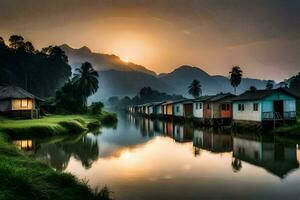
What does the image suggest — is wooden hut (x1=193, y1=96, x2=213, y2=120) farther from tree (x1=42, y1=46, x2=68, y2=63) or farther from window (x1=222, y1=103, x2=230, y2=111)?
tree (x1=42, y1=46, x2=68, y2=63)

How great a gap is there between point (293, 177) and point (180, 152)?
469 inches

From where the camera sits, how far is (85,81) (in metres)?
89.0

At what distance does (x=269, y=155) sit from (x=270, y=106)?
63.5ft

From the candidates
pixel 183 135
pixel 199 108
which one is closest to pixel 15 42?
pixel 199 108

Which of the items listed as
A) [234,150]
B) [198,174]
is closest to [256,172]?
[198,174]

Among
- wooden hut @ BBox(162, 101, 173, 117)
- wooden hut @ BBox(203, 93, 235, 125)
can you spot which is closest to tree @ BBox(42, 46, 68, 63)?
wooden hut @ BBox(162, 101, 173, 117)

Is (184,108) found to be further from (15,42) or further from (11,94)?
(15,42)

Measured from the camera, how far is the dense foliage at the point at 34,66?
125 metres

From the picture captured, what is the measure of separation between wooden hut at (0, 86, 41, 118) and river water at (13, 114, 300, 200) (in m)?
23.3

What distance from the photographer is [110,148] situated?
3216cm

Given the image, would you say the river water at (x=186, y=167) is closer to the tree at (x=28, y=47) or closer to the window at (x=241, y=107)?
the window at (x=241, y=107)

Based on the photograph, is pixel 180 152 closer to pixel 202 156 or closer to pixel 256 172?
pixel 202 156

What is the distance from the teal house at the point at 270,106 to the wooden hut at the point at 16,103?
115 feet

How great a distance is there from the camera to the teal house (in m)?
42.1
